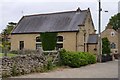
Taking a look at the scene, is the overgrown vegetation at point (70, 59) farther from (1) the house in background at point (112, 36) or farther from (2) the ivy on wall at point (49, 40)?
(1) the house in background at point (112, 36)

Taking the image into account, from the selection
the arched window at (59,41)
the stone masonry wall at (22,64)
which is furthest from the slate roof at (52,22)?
the stone masonry wall at (22,64)

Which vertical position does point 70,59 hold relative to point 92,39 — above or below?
below

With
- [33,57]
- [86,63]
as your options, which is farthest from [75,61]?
[33,57]

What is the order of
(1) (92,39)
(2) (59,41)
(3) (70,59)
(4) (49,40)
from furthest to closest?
(2) (59,41), (1) (92,39), (4) (49,40), (3) (70,59)

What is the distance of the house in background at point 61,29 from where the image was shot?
4622 cm

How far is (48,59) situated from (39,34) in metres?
26.0

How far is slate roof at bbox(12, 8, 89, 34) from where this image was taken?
4741 cm

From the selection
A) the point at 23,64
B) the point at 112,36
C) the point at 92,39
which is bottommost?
the point at 23,64

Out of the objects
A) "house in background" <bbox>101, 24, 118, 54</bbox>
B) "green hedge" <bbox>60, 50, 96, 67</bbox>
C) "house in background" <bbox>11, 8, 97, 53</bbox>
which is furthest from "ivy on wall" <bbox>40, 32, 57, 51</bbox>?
"house in background" <bbox>101, 24, 118, 54</bbox>

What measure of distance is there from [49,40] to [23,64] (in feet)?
80.0

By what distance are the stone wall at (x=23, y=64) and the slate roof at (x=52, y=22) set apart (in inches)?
948

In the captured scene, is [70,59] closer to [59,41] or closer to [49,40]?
[49,40]

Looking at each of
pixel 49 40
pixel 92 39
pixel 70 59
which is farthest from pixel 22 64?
pixel 92 39

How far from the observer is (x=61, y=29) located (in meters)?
47.7
